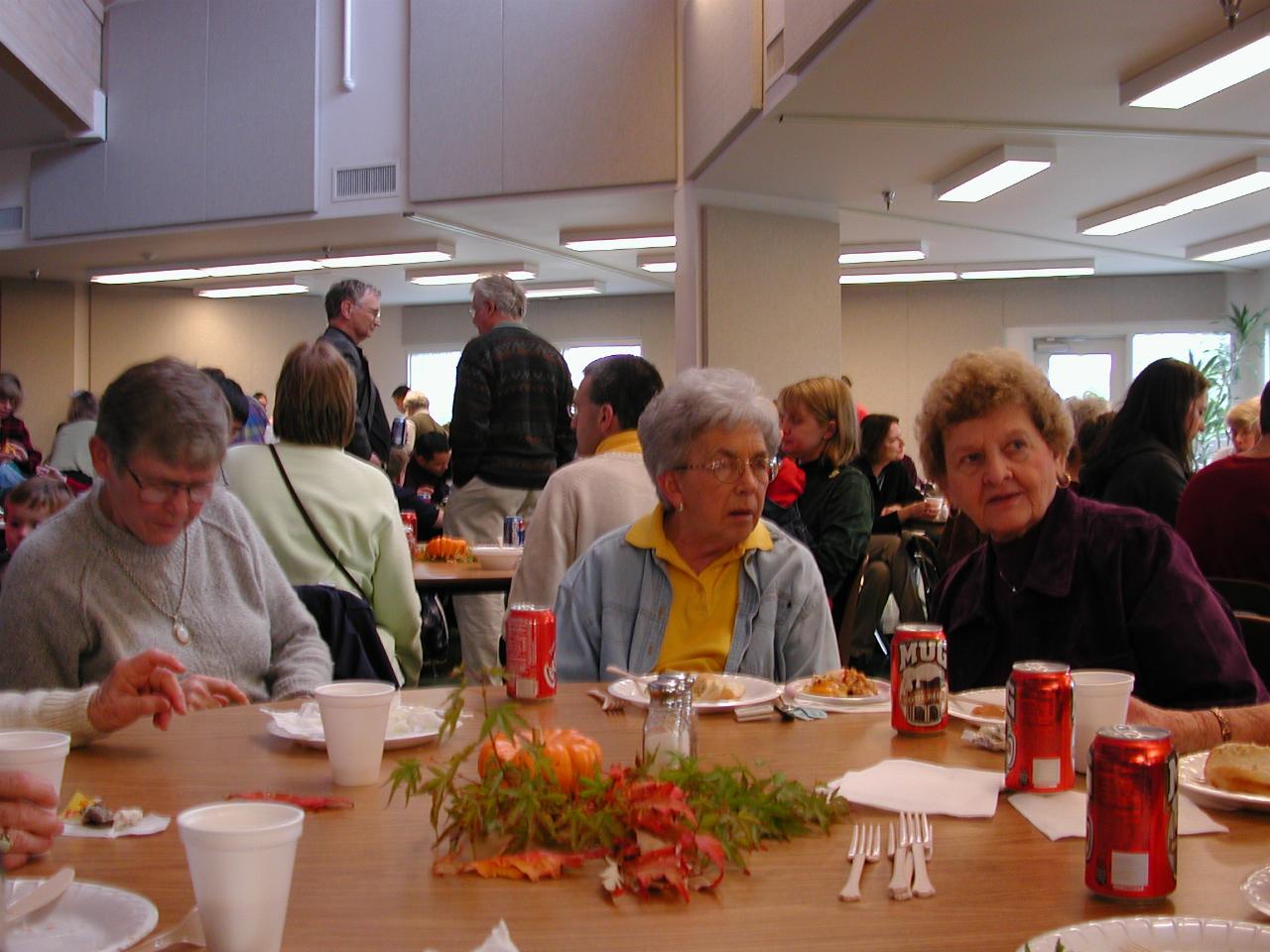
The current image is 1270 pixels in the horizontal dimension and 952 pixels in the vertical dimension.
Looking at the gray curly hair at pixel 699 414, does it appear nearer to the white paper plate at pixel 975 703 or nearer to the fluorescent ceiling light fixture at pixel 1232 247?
the white paper plate at pixel 975 703

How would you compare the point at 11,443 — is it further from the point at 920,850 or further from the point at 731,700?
the point at 920,850

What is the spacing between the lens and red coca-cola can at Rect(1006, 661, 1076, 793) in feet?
4.75

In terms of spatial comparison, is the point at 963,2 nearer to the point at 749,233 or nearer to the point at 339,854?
the point at 749,233

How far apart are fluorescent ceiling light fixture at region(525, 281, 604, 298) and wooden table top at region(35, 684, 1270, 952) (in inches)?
438

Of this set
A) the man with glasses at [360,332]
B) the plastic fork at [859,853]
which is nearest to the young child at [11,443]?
the man with glasses at [360,332]

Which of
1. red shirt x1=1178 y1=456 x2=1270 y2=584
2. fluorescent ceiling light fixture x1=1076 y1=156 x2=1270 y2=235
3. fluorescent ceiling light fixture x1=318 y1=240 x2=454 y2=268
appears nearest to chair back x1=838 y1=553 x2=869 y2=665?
red shirt x1=1178 y1=456 x2=1270 y2=584

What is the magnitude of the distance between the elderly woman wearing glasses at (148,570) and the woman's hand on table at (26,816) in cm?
66

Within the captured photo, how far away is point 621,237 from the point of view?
945cm

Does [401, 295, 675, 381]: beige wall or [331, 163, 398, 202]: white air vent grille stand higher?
[331, 163, 398, 202]: white air vent grille

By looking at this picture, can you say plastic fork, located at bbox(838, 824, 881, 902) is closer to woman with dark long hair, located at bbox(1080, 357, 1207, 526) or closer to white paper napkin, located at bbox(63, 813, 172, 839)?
white paper napkin, located at bbox(63, 813, 172, 839)

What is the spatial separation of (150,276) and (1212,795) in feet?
38.4

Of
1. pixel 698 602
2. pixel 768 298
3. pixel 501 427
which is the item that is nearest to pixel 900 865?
pixel 698 602

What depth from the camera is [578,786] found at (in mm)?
1287

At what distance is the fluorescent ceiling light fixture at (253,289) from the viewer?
39.5 feet
